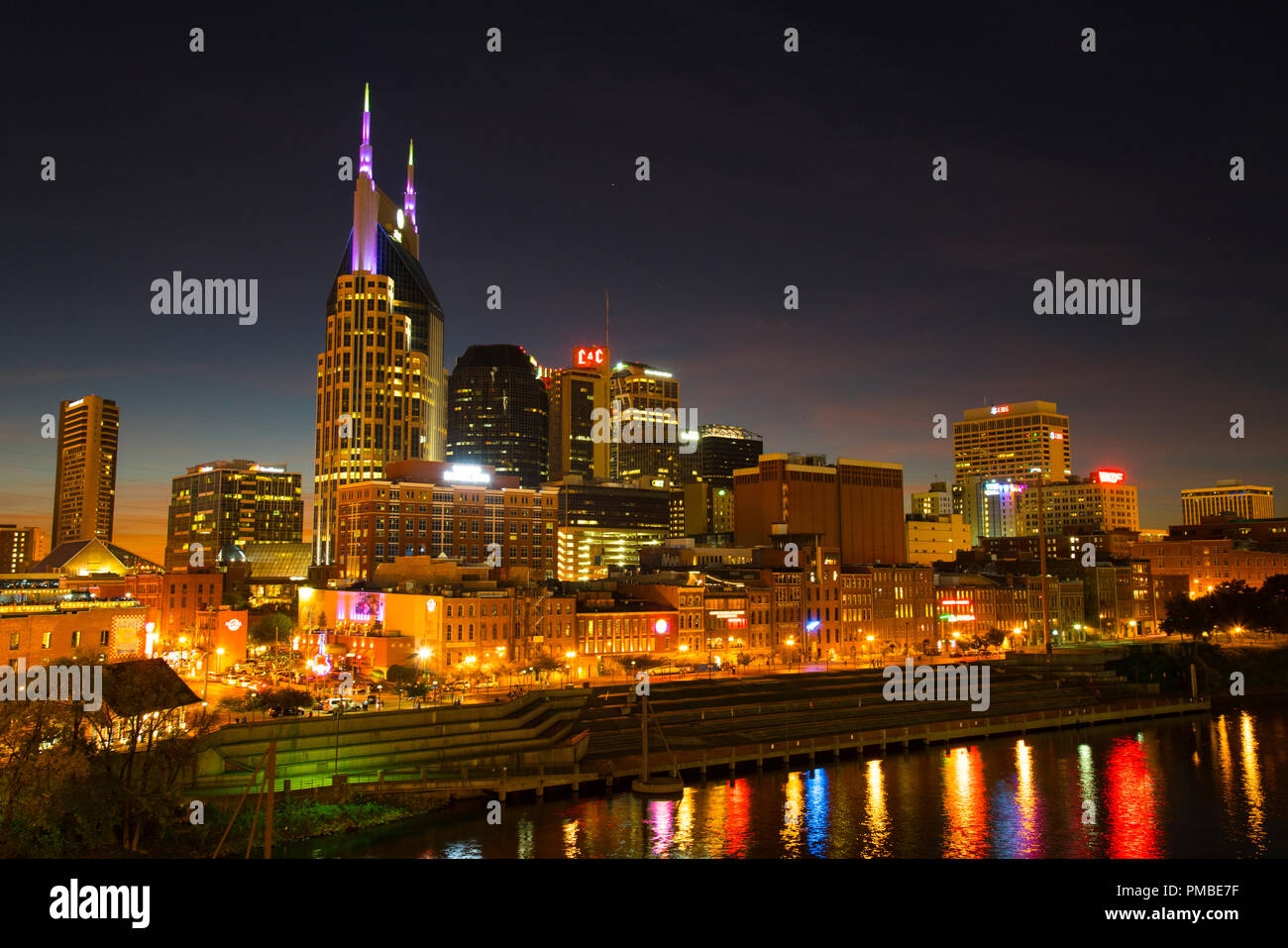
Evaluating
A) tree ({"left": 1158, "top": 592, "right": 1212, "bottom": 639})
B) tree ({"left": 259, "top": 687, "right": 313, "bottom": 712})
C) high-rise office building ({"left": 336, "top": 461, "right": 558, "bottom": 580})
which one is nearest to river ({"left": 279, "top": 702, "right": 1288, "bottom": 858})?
Result: tree ({"left": 259, "top": 687, "right": 313, "bottom": 712})

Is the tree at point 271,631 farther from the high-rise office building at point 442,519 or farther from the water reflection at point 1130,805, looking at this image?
the water reflection at point 1130,805

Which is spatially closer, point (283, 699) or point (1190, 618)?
point (283, 699)

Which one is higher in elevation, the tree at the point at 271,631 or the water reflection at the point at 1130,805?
the tree at the point at 271,631

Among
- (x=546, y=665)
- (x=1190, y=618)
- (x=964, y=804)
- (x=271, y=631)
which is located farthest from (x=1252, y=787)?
(x=271, y=631)

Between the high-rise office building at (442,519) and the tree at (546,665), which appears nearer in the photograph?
the tree at (546,665)

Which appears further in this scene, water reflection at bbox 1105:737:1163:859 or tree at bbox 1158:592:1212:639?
tree at bbox 1158:592:1212:639

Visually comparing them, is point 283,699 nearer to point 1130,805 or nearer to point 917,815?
point 917,815

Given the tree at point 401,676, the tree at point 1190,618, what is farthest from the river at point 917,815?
the tree at point 1190,618

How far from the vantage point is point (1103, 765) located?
2702 inches

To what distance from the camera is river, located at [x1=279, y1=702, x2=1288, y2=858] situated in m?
46.0

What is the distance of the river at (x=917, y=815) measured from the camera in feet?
151

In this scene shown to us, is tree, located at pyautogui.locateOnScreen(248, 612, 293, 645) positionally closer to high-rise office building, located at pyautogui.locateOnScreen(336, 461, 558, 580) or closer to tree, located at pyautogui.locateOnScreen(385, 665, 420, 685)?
tree, located at pyautogui.locateOnScreen(385, 665, 420, 685)

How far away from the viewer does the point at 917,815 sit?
5294cm
